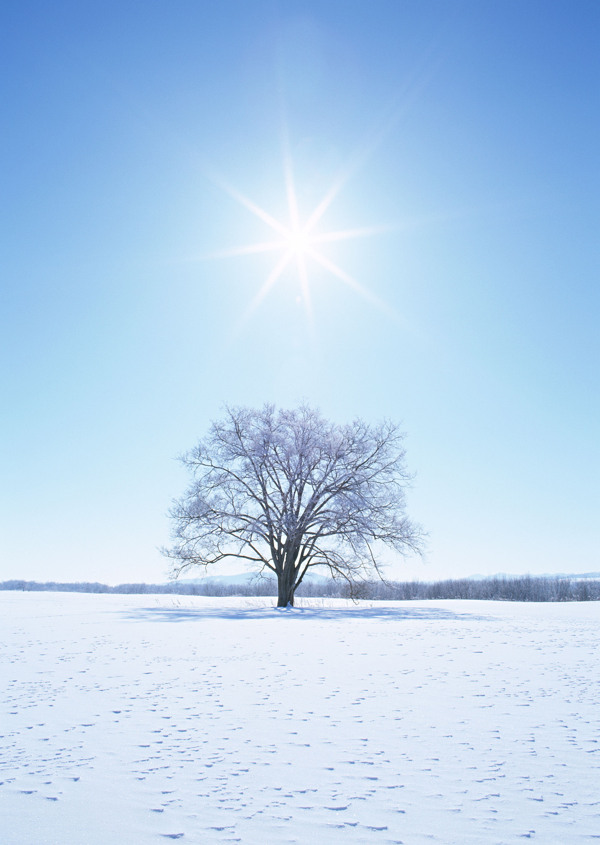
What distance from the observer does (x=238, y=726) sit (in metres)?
5.43

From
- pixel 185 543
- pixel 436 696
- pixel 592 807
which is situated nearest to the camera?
pixel 592 807

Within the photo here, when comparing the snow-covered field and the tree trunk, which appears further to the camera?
the tree trunk

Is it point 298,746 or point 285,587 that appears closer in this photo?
point 298,746

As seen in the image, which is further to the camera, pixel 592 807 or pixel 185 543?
pixel 185 543

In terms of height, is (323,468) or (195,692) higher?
(323,468)

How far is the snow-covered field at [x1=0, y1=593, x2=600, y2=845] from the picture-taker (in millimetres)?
3363

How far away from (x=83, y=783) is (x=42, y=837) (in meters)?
0.85

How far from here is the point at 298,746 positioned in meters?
4.82

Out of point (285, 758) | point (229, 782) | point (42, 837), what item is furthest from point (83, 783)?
point (285, 758)

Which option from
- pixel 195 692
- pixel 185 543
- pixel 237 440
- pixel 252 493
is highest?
pixel 237 440

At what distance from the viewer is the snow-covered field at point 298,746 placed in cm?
336

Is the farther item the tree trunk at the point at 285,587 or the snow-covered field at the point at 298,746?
the tree trunk at the point at 285,587

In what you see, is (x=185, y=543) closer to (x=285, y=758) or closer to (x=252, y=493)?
(x=252, y=493)

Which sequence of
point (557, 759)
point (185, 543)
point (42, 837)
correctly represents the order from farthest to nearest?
point (185, 543), point (557, 759), point (42, 837)
